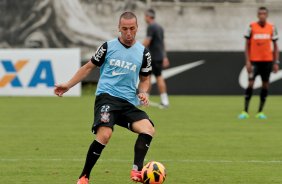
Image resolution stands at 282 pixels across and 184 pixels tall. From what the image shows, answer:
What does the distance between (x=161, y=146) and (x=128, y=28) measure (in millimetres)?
4203

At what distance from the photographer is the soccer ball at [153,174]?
29.7 feet

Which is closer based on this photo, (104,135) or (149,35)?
(104,135)

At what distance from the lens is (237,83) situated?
26484mm

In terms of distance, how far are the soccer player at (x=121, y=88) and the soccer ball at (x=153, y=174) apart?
6.2 inches

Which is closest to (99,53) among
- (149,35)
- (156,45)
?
(156,45)

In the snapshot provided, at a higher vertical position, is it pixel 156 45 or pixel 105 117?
pixel 105 117

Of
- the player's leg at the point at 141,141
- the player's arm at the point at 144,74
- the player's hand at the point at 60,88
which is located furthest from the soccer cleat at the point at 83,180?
the player's arm at the point at 144,74

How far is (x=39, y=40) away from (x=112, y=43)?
796 inches

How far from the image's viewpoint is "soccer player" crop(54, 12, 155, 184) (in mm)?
9266

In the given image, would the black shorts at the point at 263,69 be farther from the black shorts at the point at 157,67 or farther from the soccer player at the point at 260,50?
the black shorts at the point at 157,67

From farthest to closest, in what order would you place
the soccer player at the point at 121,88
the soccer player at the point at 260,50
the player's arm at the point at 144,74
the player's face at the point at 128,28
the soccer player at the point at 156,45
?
the soccer player at the point at 156,45, the soccer player at the point at 260,50, the player's arm at the point at 144,74, the soccer player at the point at 121,88, the player's face at the point at 128,28

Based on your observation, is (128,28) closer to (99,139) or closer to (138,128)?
(138,128)

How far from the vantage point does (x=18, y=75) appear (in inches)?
981

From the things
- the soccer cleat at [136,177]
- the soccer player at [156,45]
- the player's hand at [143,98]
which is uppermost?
the player's hand at [143,98]
